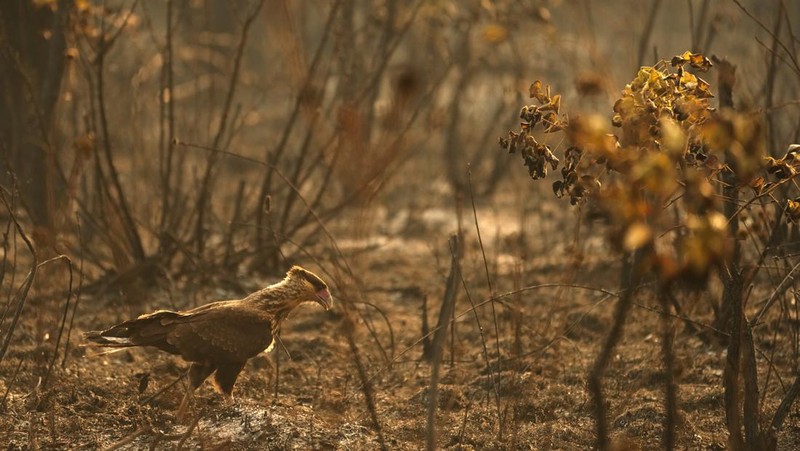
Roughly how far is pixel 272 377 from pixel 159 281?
1.63m

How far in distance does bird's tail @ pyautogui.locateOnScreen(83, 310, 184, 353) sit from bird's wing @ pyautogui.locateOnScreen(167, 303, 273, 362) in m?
0.05

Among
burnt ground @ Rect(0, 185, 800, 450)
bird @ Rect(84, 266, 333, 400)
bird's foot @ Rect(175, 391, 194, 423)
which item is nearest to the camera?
bird's foot @ Rect(175, 391, 194, 423)

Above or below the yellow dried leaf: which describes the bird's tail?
below

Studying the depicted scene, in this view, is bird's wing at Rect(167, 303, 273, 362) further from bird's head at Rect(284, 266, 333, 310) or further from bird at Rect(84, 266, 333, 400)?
bird's head at Rect(284, 266, 333, 310)

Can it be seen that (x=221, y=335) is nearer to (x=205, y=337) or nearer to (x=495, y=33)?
(x=205, y=337)

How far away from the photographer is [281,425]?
4062 millimetres

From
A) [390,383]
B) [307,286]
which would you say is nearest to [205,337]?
[307,286]

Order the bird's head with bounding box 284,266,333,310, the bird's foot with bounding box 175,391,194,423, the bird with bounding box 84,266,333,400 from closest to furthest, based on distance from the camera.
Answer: the bird's foot with bounding box 175,391,194,423 < the bird with bounding box 84,266,333,400 < the bird's head with bounding box 284,266,333,310

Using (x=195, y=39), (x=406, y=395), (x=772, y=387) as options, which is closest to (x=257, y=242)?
(x=195, y=39)

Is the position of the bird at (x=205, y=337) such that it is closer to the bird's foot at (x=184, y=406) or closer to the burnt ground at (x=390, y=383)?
the bird's foot at (x=184, y=406)

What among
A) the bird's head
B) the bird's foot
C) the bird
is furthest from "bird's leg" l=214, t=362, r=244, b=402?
the bird's head

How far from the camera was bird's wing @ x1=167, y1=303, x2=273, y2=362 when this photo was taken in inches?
166

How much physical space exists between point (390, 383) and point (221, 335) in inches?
39.0

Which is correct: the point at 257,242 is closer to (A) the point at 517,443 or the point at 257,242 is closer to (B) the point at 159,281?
(B) the point at 159,281
